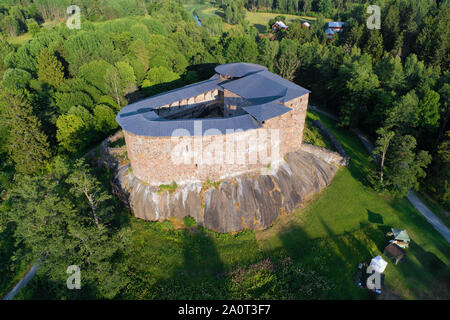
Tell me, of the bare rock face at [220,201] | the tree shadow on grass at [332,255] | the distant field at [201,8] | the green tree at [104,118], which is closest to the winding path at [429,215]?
the tree shadow on grass at [332,255]

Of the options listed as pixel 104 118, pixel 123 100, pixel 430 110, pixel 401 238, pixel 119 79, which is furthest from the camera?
pixel 123 100

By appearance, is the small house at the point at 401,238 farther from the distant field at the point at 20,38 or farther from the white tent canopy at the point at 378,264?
the distant field at the point at 20,38

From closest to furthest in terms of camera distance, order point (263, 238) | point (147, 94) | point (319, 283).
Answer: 1. point (319, 283)
2. point (263, 238)
3. point (147, 94)

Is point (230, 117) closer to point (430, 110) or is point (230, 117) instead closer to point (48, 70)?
point (430, 110)

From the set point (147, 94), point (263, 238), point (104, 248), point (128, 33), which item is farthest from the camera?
point (128, 33)

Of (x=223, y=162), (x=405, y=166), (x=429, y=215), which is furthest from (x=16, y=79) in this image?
(x=429, y=215)

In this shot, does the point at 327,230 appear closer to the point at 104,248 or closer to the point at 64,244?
the point at 104,248
